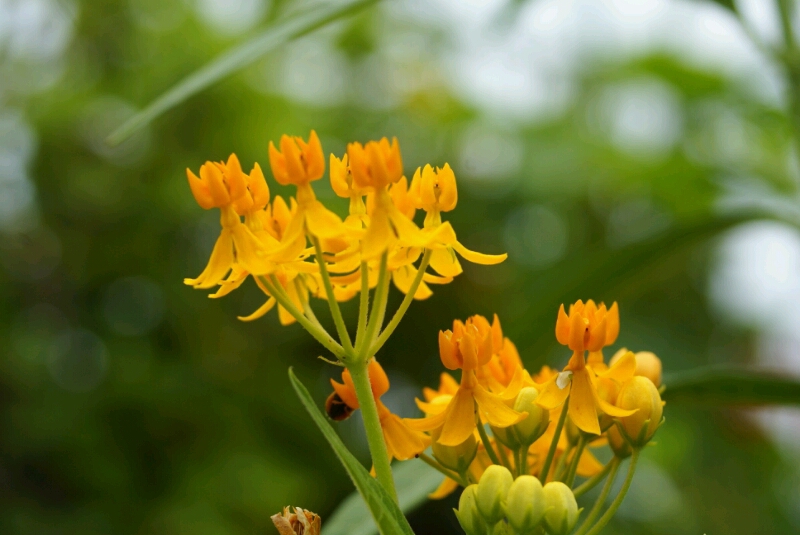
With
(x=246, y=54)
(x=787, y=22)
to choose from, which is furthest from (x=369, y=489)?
(x=787, y=22)

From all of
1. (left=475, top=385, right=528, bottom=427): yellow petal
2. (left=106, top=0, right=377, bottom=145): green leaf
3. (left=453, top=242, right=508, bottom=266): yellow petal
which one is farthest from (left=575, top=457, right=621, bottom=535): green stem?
(left=106, top=0, right=377, bottom=145): green leaf

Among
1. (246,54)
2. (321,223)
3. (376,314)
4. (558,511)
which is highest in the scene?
(246,54)

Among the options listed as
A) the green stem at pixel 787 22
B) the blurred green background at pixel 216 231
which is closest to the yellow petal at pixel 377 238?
the green stem at pixel 787 22

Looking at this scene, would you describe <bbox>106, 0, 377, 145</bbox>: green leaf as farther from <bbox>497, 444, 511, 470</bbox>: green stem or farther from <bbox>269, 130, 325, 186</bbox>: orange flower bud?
<bbox>497, 444, 511, 470</bbox>: green stem

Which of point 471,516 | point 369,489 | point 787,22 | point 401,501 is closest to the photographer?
point 369,489

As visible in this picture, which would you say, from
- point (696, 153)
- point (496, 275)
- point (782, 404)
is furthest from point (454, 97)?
point (782, 404)

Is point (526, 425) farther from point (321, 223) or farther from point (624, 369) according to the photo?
point (321, 223)

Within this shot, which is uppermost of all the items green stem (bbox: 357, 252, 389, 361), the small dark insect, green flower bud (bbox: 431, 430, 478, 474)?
green stem (bbox: 357, 252, 389, 361)

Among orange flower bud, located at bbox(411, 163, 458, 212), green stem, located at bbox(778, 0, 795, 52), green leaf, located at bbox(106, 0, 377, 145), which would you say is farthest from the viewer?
green stem, located at bbox(778, 0, 795, 52)
